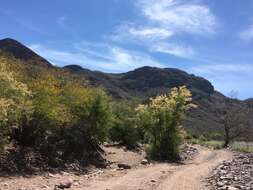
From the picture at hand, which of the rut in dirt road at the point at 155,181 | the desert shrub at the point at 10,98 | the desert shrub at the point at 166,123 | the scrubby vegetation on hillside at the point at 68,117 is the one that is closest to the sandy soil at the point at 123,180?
the rut in dirt road at the point at 155,181

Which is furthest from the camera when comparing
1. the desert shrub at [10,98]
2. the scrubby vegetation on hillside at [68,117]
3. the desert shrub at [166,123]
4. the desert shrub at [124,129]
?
the desert shrub at [124,129]

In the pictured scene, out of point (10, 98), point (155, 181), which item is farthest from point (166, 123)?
point (10, 98)

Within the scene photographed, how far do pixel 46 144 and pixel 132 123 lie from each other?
69.8 feet

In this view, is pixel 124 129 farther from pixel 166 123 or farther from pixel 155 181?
pixel 155 181

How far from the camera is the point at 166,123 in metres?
44.8

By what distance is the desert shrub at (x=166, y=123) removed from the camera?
4466 centimetres

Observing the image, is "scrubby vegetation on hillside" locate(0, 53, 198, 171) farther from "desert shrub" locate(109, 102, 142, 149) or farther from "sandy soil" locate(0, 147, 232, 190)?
"sandy soil" locate(0, 147, 232, 190)

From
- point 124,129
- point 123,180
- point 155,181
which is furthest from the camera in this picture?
point 124,129

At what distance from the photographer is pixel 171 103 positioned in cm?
4506

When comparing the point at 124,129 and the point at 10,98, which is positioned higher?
the point at 10,98

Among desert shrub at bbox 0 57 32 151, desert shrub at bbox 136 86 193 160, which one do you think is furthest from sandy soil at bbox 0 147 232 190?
desert shrub at bbox 136 86 193 160

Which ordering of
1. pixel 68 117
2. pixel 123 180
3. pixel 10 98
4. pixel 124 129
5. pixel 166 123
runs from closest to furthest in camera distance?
pixel 123 180 < pixel 10 98 < pixel 68 117 < pixel 166 123 < pixel 124 129

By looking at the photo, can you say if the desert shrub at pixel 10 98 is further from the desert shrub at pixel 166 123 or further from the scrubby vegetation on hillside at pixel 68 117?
the desert shrub at pixel 166 123

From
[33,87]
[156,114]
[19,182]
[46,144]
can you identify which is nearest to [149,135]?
[156,114]
